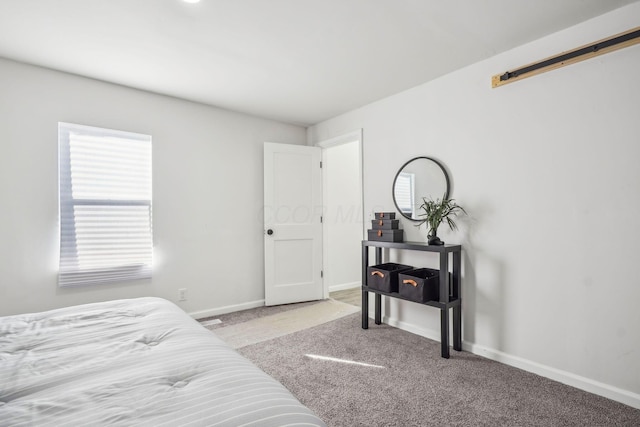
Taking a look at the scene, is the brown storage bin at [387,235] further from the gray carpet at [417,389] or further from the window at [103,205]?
the window at [103,205]

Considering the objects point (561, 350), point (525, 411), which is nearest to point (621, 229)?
point (561, 350)

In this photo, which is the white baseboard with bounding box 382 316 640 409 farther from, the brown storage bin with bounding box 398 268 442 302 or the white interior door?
the white interior door

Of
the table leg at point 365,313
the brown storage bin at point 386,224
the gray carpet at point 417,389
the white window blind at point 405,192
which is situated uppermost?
the white window blind at point 405,192

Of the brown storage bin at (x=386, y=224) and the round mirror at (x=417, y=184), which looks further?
the brown storage bin at (x=386, y=224)

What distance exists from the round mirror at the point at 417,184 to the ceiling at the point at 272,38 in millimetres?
772

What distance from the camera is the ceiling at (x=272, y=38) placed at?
199cm

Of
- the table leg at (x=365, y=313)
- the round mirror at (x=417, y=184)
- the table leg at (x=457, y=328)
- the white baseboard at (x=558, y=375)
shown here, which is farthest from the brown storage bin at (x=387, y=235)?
the white baseboard at (x=558, y=375)

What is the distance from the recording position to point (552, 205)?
2268mm

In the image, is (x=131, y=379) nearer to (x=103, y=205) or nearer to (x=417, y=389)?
(x=417, y=389)

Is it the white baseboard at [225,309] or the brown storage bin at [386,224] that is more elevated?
the brown storage bin at [386,224]

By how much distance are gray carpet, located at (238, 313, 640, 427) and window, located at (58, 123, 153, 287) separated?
1448 mm

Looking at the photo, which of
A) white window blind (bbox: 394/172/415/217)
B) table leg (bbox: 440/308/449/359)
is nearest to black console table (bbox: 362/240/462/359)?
table leg (bbox: 440/308/449/359)

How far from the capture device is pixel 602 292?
6.76 feet

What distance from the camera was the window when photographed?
2834 millimetres
